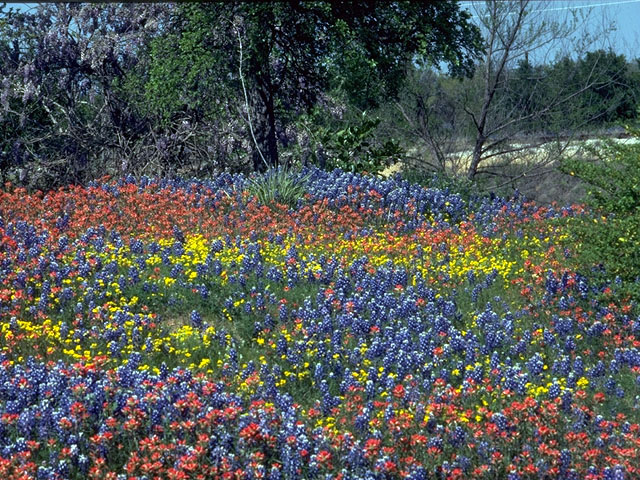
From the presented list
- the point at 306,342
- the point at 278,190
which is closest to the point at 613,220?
the point at 306,342

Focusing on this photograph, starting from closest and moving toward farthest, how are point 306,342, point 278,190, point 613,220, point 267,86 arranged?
point 306,342
point 613,220
point 278,190
point 267,86

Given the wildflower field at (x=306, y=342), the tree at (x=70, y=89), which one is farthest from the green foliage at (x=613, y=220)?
the tree at (x=70, y=89)

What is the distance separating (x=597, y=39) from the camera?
1661 cm

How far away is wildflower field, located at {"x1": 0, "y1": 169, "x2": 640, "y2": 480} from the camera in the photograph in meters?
5.80

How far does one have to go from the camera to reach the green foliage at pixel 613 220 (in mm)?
9281

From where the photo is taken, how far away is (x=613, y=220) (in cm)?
965

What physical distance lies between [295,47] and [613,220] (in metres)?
7.82

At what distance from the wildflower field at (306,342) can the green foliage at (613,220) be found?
278 millimetres

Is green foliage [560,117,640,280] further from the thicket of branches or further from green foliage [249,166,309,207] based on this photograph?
the thicket of branches

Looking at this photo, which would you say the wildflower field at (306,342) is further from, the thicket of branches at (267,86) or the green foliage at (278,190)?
the thicket of branches at (267,86)

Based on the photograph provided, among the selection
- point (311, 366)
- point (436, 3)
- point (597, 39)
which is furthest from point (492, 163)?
point (311, 366)

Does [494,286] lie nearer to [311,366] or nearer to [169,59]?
[311,366]

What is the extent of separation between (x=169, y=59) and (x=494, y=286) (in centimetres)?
755

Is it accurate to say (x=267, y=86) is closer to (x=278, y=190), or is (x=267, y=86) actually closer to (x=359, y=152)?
(x=359, y=152)
